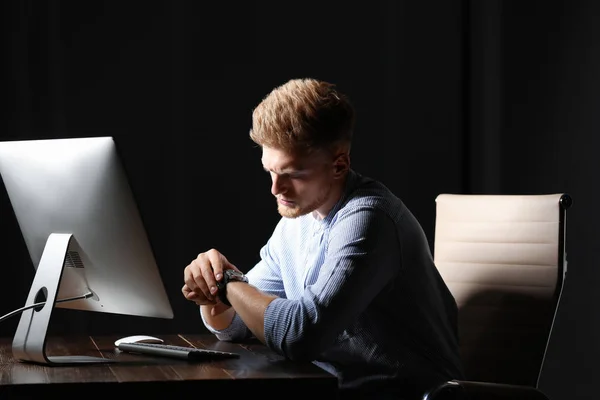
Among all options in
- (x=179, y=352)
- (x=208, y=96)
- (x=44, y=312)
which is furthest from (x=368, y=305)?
(x=208, y=96)

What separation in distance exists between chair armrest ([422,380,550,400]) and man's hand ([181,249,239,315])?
50 cm

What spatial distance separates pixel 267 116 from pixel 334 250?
0.33 meters

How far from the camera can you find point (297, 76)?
145 inches

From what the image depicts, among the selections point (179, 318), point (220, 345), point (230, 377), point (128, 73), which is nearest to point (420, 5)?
point (128, 73)

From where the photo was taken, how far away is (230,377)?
59.0 inches

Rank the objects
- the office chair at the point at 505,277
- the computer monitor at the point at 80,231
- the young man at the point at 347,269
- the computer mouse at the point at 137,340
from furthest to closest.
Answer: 1. the office chair at the point at 505,277
2. the computer mouse at the point at 137,340
3. the young man at the point at 347,269
4. the computer monitor at the point at 80,231

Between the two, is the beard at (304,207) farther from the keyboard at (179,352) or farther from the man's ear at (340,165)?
the keyboard at (179,352)

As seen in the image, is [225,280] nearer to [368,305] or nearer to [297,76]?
[368,305]

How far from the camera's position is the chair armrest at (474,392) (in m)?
1.70

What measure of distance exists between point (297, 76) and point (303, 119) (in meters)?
1.86

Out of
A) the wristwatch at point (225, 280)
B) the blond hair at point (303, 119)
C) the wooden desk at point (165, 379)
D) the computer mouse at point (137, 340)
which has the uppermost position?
the blond hair at point (303, 119)

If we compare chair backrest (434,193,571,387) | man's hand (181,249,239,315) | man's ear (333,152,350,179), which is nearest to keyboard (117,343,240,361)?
man's hand (181,249,239,315)

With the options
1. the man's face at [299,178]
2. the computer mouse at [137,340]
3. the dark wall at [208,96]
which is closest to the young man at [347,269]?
the man's face at [299,178]

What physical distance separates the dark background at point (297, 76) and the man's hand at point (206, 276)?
5.11 feet
